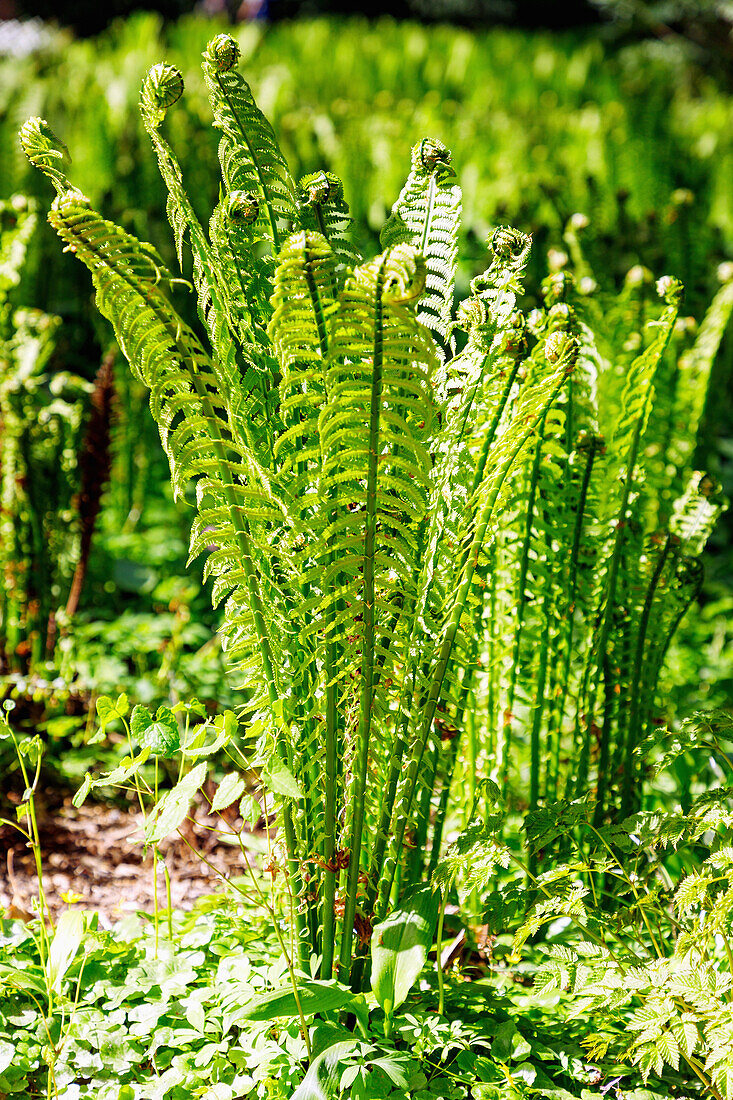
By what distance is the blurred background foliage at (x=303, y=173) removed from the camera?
8.38 feet

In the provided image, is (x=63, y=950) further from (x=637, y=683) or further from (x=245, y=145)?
(x=245, y=145)

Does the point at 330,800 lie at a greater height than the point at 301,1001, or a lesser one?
greater

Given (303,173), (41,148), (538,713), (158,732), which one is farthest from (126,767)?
(303,173)

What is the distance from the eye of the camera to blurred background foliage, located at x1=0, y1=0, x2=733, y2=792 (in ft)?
8.38

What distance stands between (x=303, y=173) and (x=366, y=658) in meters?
3.57

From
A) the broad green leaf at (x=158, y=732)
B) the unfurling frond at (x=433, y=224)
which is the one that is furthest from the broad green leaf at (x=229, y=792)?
the unfurling frond at (x=433, y=224)

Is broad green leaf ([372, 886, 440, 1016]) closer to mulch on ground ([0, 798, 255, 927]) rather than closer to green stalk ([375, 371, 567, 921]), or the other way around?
green stalk ([375, 371, 567, 921])

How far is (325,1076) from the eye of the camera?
120 cm

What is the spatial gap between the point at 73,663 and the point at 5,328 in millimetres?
940

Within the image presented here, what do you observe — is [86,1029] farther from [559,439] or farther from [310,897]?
[559,439]

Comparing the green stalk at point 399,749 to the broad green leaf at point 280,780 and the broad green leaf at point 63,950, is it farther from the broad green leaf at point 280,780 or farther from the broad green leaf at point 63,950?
the broad green leaf at point 63,950

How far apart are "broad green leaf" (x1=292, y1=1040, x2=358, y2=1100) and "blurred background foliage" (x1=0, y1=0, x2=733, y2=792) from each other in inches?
40.1

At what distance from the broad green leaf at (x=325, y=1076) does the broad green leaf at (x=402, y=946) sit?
9 cm

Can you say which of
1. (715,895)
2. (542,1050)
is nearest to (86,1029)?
(542,1050)
